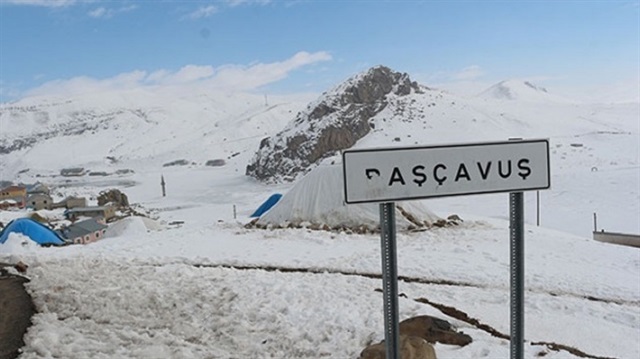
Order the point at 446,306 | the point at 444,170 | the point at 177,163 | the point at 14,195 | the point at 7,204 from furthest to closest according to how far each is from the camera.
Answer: the point at 177,163, the point at 14,195, the point at 7,204, the point at 446,306, the point at 444,170

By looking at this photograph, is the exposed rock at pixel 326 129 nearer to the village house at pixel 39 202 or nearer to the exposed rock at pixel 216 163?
the exposed rock at pixel 216 163

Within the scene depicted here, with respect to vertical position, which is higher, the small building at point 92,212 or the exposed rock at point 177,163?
the exposed rock at point 177,163

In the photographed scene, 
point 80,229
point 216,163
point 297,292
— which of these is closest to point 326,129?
point 216,163

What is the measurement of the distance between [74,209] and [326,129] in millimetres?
42181

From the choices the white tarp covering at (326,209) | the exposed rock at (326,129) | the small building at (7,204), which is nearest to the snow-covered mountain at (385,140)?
the exposed rock at (326,129)

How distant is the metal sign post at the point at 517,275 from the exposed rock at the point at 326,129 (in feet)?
227

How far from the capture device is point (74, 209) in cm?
4731

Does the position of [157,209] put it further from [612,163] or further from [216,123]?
[216,123]

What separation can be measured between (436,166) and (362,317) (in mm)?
4930

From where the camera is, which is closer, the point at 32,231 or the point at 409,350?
the point at 409,350

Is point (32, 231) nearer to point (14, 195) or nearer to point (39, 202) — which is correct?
point (39, 202)

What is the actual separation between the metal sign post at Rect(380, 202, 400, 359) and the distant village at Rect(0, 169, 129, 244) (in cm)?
3187

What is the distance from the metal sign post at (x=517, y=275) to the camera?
95.5 inches

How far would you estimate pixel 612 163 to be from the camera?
57750mm
